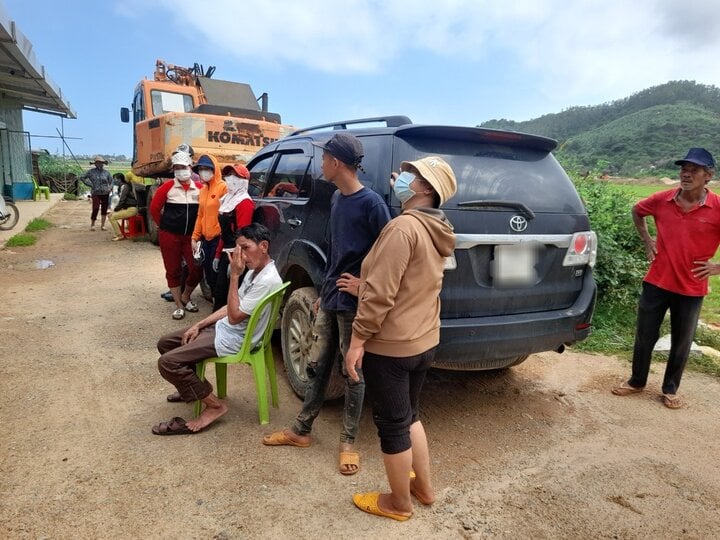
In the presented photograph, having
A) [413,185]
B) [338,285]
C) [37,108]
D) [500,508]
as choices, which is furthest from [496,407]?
[37,108]

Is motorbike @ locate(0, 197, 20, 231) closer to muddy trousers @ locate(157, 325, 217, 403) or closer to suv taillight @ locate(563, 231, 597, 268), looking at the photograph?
muddy trousers @ locate(157, 325, 217, 403)

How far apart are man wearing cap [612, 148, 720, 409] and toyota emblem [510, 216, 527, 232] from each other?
1453 mm

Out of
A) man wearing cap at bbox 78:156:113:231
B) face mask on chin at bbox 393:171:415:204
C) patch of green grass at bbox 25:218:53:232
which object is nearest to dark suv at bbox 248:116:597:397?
face mask on chin at bbox 393:171:415:204

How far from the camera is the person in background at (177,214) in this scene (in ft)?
17.6

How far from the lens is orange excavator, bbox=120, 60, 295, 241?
943 centimetres

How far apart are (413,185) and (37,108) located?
2322 centimetres

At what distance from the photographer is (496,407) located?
3729 mm

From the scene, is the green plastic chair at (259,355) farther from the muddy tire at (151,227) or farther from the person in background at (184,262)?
the muddy tire at (151,227)

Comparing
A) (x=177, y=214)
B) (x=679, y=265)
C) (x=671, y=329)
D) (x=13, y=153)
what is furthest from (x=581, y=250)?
(x=13, y=153)

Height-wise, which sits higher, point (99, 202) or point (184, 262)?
point (99, 202)

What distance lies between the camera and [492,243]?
2963 mm

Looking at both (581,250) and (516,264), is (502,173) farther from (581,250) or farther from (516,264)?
(581,250)

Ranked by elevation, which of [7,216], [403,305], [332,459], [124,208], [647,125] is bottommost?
[332,459]

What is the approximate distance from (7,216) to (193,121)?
5585 millimetres
